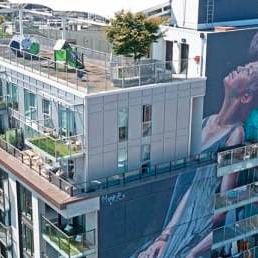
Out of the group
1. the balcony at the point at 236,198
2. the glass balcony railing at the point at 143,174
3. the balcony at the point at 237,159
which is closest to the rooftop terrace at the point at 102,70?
the glass balcony railing at the point at 143,174

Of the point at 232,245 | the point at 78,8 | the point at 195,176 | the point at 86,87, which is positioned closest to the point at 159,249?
the point at 195,176

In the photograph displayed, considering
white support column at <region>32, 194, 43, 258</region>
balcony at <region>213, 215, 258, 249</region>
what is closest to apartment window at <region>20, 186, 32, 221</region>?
white support column at <region>32, 194, 43, 258</region>

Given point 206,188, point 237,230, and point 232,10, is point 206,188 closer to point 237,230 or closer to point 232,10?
point 237,230

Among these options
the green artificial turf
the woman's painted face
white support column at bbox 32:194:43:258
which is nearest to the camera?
the green artificial turf

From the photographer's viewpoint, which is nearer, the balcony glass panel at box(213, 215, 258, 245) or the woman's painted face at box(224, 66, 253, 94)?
the woman's painted face at box(224, 66, 253, 94)

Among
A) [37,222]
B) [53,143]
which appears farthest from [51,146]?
[37,222]

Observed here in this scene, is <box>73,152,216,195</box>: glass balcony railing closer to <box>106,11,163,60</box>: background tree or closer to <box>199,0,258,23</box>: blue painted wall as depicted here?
<box>106,11,163,60</box>: background tree
